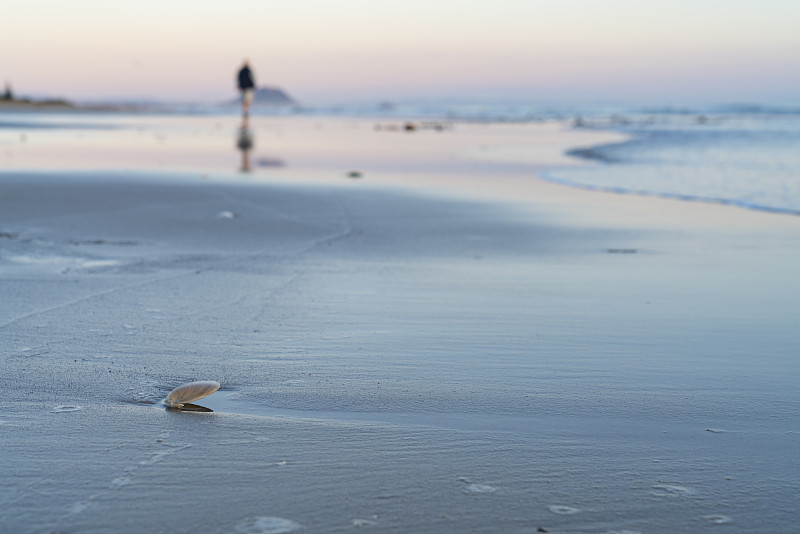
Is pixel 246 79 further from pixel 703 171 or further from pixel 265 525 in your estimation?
pixel 265 525

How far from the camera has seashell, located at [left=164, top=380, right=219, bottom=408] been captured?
288 cm

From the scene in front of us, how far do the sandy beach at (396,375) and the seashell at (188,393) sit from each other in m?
0.05

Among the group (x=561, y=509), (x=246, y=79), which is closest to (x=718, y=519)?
(x=561, y=509)

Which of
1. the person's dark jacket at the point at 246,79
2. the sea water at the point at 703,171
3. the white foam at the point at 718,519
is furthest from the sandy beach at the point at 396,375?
the person's dark jacket at the point at 246,79

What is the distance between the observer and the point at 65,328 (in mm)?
3826

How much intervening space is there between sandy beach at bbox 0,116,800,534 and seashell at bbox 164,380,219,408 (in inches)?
2.0

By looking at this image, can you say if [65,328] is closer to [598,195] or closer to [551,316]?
[551,316]

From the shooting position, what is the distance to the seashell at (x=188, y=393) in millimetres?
2881

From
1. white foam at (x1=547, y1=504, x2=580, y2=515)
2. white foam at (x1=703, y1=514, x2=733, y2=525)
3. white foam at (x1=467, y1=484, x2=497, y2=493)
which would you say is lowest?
white foam at (x1=703, y1=514, x2=733, y2=525)

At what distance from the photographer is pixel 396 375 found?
10.9 feet

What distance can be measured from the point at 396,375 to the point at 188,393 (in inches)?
34.7

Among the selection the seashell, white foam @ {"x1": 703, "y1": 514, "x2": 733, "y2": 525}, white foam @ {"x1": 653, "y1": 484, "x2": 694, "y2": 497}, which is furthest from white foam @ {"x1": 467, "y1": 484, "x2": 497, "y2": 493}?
the seashell

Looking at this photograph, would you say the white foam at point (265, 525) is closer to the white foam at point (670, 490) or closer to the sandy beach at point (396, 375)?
the sandy beach at point (396, 375)

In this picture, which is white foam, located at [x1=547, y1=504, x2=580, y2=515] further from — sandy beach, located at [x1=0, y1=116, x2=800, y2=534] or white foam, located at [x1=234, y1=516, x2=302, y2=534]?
white foam, located at [x1=234, y1=516, x2=302, y2=534]
